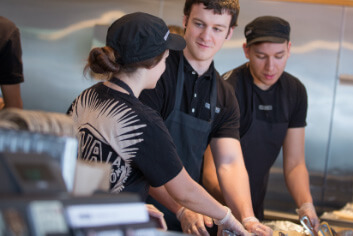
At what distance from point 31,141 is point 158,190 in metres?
1.25

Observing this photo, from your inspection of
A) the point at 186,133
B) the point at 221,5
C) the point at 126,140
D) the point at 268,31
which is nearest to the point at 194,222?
the point at 186,133

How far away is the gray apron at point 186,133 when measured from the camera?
6.53ft

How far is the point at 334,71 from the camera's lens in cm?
353

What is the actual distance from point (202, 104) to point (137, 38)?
61 cm

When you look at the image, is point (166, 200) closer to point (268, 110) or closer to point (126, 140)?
point (126, 140)

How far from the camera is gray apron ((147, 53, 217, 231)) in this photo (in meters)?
1.99

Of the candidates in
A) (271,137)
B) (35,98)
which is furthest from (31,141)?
(35,98)

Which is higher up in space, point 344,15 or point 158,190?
point 344,15

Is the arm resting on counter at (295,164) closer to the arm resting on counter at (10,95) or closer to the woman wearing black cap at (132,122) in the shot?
the woman wearing black cap at (132,122)

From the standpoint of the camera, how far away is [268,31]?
2400 millimetres

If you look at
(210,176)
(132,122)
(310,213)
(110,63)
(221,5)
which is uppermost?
(221,5)

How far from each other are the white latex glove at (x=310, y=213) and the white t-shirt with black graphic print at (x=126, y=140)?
38.3 inches

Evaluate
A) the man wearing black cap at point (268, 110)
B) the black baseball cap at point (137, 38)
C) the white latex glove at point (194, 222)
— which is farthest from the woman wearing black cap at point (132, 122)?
the man wearing black cap at point (268, 110)

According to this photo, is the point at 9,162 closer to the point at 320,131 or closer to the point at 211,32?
the point at 211,32
